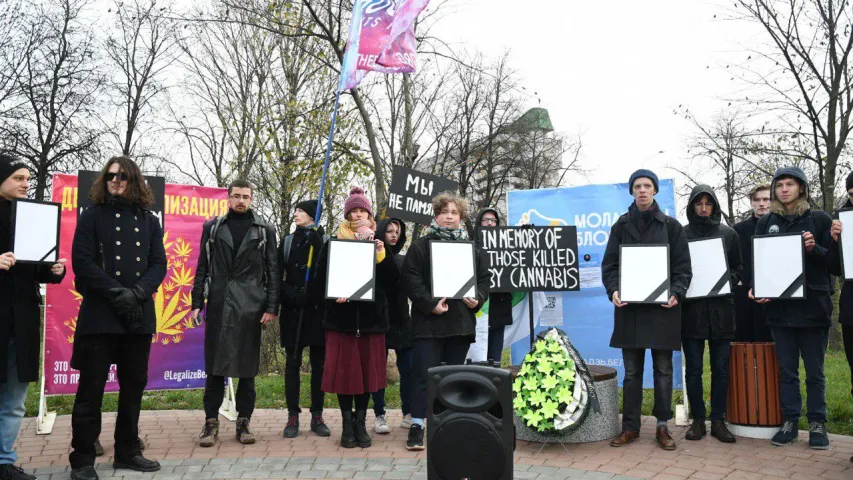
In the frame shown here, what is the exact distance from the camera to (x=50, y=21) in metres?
21.4

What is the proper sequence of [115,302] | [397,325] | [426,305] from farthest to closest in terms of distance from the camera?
[397,325] < [426,305] < [115,302]

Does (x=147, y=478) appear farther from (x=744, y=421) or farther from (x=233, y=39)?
(x=233, y=39)

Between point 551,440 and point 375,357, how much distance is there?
5.49 ft

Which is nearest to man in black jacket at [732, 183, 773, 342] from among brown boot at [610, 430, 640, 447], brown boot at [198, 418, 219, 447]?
brown boot at [610, 430, 640, 447]

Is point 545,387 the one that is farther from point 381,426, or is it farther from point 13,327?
point 13,327

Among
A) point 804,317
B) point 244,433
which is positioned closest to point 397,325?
point 244,433

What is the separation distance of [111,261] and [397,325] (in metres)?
2.58

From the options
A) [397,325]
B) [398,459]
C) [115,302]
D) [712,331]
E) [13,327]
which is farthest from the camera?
[397,325]

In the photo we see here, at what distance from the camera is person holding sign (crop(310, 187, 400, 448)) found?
5.69 m

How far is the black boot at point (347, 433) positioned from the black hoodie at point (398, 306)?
0.84 metres

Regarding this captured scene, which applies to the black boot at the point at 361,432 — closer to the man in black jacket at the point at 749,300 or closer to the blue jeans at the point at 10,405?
the blue jeans at the point at 10,405

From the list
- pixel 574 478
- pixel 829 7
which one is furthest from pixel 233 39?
pixel 574 478

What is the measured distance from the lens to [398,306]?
6.25 metres

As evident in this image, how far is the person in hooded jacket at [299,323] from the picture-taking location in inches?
242
